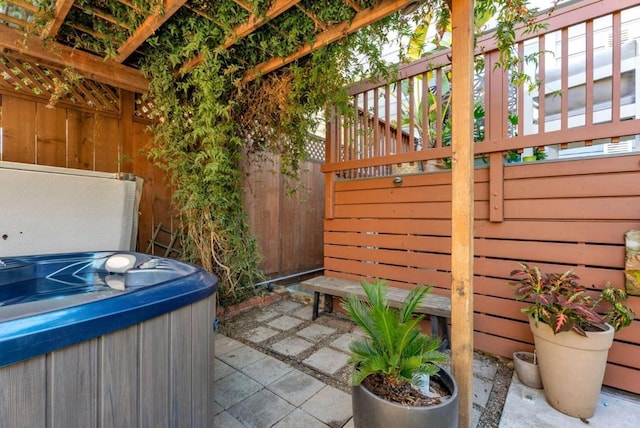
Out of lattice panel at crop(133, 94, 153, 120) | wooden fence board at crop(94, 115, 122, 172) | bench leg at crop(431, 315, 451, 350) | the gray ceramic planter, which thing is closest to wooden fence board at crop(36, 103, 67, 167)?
wooden fence board at crop(94, 115, 122, 172)

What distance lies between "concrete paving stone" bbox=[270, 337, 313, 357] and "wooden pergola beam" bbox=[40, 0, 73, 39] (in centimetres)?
291

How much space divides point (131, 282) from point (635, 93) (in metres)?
4.71

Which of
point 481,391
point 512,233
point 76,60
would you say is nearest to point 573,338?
point 481,391

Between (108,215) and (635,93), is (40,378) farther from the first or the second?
(635,93)

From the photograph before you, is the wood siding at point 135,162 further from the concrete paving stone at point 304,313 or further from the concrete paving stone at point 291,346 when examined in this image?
the concrete paving stone at point 291,346

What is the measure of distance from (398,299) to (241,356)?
4.59ft

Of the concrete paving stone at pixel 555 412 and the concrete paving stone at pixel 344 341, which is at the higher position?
the concrete paving stone at pixel 555 412

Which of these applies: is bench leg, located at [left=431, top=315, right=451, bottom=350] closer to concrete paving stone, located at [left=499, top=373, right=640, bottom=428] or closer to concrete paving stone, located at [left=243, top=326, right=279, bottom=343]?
concrete paving stone, located at [left=499, top=373, right=640, bottom=428]

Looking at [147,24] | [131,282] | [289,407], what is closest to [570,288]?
[289,407]

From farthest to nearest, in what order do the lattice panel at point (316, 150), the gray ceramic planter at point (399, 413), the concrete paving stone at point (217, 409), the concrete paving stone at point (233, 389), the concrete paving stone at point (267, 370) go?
the lattice panel at point (316, 150) < the concrete paving stone at point (267, 370) < the concrete paving stone at point (233, 389) < the concrete paving stone at point (217, 409) < the gray ceramic planter at point (399, 413)

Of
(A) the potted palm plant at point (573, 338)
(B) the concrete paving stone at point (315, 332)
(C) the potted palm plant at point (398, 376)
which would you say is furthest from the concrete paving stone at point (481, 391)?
(B) the concrete paving stone at point (315, 332)

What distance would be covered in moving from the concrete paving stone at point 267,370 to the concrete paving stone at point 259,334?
0.37m

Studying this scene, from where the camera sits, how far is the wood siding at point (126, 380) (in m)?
0.82

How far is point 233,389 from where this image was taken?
1.90m
